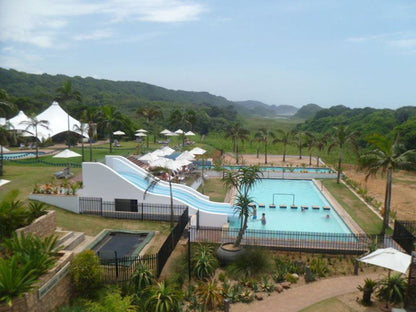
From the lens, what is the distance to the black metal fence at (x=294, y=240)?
47.3 feet

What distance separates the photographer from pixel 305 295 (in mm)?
11367

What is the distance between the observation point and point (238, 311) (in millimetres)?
10414

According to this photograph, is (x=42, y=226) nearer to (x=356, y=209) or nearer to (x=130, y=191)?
(x=130, y=191)

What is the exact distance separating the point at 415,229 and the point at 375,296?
6494 mm

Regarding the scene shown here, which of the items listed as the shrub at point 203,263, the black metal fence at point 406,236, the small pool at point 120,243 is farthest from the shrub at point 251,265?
the black metal fence at point 406,236

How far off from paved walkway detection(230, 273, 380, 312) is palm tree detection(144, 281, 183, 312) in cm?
187

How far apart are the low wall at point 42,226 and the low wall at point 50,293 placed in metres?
2.40

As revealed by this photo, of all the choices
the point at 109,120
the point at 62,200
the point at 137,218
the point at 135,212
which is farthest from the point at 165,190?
the point at 109,120

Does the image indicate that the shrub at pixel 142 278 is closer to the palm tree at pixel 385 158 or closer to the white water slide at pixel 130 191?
the white water slide at pixel 130 191

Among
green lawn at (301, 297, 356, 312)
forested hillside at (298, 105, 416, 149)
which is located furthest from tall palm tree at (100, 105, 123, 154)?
green lawn at (301, 297, 356, 312)

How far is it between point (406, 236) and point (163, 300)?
11.0 metres

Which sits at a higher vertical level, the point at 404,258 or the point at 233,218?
the point at 404,258

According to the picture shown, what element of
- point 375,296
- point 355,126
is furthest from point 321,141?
point 355,126

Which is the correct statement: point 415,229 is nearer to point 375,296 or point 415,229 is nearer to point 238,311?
point 375,296
